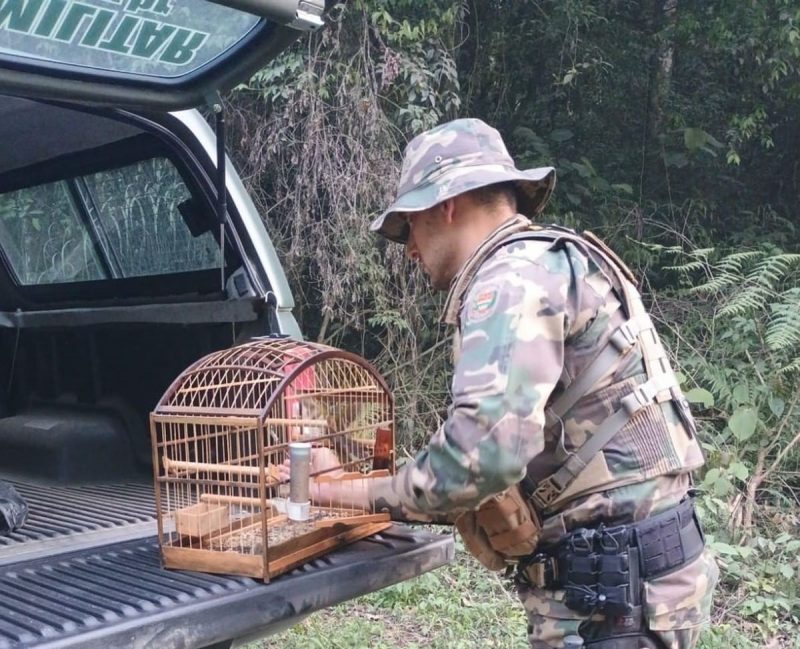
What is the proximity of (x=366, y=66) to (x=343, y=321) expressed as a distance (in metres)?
1.57

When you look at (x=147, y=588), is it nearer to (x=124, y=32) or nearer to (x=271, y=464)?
(x=271, y=464)

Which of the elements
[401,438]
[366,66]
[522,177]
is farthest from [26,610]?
[366,66]

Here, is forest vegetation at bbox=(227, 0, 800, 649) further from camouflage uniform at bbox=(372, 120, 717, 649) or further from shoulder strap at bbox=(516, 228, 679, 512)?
shoulder strap at bbox=(516, 228, 679, 512)

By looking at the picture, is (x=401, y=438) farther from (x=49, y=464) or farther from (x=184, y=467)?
(x=184, y=467)

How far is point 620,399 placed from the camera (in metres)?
1.83

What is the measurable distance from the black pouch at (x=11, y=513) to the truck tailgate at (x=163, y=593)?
0.40m

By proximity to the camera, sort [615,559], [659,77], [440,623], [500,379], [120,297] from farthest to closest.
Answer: [659,77], [440,623], [120,297], [615,559], [500,379]

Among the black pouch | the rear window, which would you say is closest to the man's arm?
the black pouch

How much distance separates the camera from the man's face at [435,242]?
1.96m

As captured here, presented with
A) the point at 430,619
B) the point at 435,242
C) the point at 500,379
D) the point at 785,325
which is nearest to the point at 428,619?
the point at 430,619

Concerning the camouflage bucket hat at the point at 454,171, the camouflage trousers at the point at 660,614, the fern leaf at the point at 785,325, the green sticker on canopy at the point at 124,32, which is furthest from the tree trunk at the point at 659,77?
the camouflage trousers at the point at 660,614

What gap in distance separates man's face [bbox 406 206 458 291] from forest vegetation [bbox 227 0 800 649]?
2.32m

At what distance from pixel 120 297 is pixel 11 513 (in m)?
1.09

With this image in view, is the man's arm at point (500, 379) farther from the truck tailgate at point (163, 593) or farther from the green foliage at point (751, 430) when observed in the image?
the green foliage at point (751, 430)
